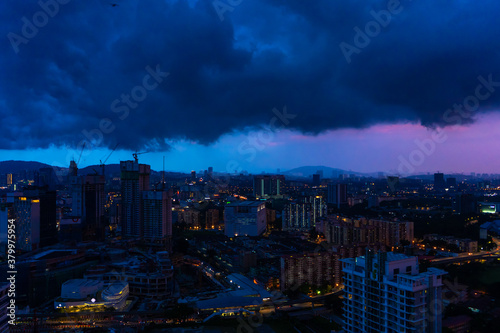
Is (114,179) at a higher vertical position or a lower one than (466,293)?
higher

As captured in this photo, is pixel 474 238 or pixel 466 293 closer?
pixel 466 293

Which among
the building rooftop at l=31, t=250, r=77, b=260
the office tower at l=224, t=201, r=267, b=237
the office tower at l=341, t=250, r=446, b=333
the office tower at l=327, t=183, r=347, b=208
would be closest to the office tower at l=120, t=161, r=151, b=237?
the office tower at l=224, t=201, r=267, b=237

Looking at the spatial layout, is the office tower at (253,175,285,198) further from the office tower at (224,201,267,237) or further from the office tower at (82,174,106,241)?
the office tower at (82,174,106,241)

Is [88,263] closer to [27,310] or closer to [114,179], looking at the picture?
[27,310]

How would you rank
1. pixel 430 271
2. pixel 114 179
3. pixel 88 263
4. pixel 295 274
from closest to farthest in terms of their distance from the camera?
pixel 430 271 < pixel 295 274 < pixel 88 263 < pixel 114 179

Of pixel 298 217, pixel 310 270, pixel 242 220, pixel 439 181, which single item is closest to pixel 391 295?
pixel 310 270

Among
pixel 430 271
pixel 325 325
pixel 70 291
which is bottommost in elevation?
pixel 325 325

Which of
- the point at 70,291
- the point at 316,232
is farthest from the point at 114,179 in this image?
the point at 70,291
